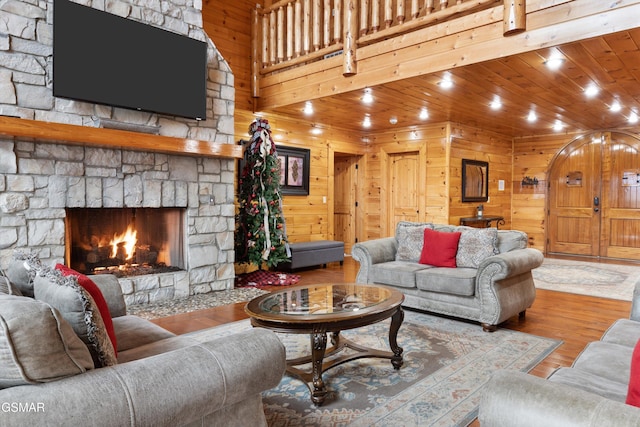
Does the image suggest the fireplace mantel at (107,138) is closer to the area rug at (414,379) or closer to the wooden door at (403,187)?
the area rug at (414,379)

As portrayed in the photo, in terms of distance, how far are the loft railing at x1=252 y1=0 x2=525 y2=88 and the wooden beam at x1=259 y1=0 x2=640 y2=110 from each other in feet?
0.33

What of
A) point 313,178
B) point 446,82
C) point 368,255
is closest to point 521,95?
point 446,82

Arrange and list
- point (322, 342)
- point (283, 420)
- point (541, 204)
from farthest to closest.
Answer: point (541, 204), point (322, 342), point (283, 420)

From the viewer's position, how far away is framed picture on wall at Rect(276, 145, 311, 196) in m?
6.64

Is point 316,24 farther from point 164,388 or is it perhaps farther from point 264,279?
point 164,388

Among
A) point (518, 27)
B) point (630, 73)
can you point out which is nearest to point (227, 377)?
point (518, 27)

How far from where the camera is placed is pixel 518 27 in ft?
11.6

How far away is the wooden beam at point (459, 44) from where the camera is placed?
3283mm

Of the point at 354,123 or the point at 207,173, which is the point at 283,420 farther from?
the point at 354,123

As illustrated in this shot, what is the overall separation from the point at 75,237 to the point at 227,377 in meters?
3.67

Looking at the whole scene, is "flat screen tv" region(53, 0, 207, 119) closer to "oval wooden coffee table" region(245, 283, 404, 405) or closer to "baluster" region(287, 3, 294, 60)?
"baluster" region(287, 3, 294, 60)

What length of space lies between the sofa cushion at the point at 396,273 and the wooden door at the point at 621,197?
18.4 feet

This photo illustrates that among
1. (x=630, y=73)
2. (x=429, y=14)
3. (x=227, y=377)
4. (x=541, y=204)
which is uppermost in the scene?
(x=429, y=14)

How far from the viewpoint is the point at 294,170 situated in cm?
681
